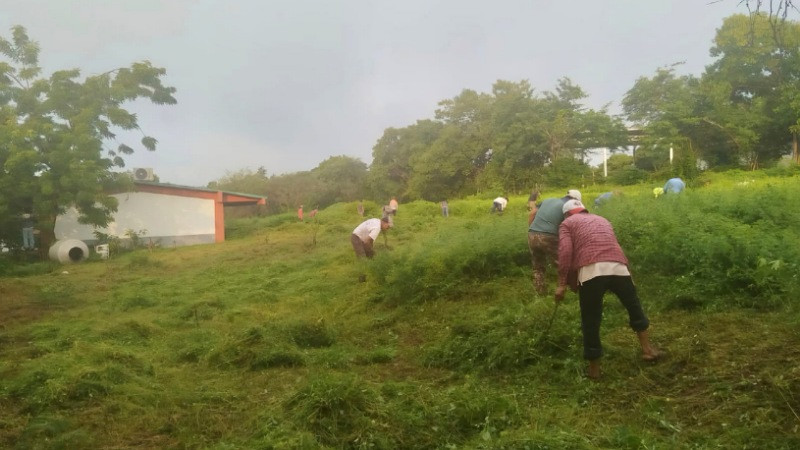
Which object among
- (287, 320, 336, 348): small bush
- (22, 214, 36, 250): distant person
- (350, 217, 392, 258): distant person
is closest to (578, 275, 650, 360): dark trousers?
(287, 320, 336, 348): small bush

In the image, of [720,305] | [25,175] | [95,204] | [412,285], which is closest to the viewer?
[720,305]

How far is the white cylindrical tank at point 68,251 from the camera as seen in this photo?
2042 cm

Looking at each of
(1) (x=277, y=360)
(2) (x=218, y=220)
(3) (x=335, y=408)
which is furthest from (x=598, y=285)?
(2) (x=218, y=220)

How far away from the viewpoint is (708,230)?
313 inches

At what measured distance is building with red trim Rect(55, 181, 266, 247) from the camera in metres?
23.8

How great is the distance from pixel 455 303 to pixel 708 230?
3.29 metres

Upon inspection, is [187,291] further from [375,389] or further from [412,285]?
[375,389]

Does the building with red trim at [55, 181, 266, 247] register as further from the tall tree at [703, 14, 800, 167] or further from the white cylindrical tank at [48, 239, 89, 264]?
the tall tree at [703, 14, 800, 167]

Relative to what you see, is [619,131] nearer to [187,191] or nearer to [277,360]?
[187,191]

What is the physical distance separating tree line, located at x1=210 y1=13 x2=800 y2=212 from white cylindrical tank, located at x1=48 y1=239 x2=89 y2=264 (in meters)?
17.0

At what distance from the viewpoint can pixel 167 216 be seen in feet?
81.4

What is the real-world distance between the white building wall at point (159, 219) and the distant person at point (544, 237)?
19.2 m

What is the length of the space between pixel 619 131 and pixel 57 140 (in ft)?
74.8

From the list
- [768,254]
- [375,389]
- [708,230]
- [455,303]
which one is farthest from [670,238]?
[375,389]
